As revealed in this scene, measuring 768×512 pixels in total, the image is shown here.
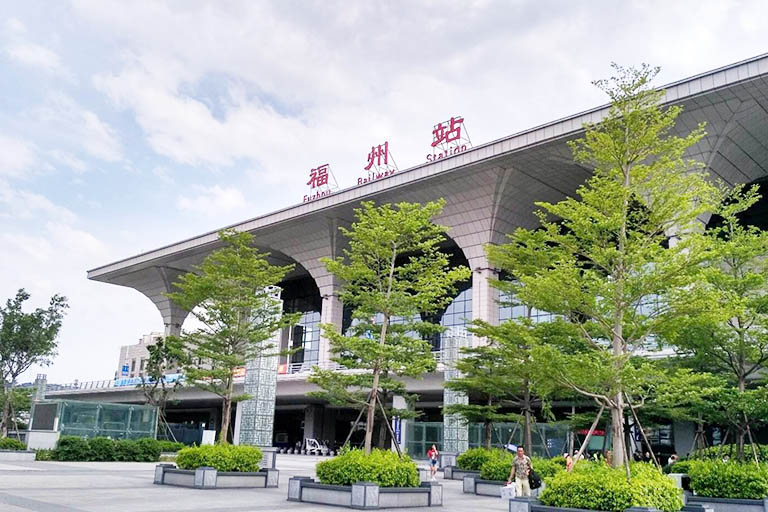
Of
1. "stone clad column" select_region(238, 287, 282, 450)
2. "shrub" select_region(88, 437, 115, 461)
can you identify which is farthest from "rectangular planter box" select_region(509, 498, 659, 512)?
"shrub" select_region(88, 437, 115, 461)

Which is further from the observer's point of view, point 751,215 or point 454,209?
point 454,209

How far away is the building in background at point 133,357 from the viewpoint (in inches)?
4599

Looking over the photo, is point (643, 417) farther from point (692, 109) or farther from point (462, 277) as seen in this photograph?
point (692, 109)

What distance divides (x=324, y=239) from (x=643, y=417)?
32.2m

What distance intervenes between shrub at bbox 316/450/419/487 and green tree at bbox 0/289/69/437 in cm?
2548

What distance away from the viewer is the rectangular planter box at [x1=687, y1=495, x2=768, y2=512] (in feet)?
51.1

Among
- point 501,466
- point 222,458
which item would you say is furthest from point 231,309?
point 501,466

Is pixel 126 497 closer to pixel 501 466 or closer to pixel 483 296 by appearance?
pixel 501 466

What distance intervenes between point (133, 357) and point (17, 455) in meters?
98.9

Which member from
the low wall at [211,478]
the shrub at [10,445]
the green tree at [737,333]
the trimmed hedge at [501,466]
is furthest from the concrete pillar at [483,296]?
the shrub at [10,445]

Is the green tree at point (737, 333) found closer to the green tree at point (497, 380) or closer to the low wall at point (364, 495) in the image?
the green tree at point (497, 380)

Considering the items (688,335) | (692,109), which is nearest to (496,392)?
(688,335)

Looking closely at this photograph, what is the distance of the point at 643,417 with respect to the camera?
81.3ft

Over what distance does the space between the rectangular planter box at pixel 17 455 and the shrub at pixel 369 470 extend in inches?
770
